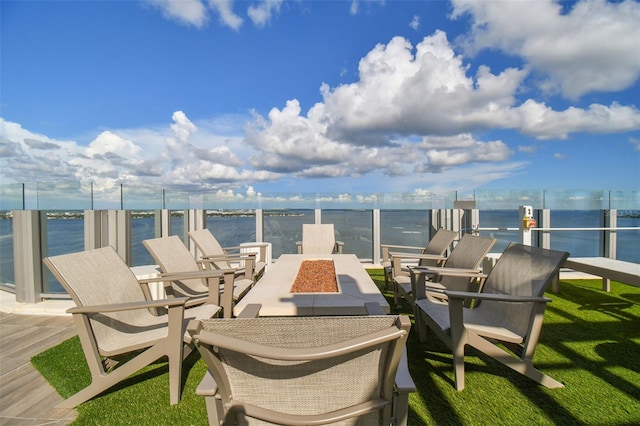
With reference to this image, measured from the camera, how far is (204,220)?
281 inches

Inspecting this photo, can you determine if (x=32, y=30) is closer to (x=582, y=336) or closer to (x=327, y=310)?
(x=327, y=310)

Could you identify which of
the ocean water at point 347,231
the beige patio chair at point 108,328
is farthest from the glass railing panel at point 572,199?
the beige patio chair at point 108,328

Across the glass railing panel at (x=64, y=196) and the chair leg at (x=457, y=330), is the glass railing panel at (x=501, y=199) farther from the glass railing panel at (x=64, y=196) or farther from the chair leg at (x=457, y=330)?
the glass railing panel at (x=64, y=196)

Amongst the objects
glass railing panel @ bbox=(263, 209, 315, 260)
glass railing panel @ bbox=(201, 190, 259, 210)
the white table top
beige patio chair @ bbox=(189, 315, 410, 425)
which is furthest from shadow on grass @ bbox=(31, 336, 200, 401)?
glass railing panel @ bbox=(201, 190, 259, 210)

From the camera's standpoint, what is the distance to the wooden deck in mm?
1979

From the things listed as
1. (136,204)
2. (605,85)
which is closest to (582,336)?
(136,204)

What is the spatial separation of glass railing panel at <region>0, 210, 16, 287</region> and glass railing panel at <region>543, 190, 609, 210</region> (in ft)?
32.1

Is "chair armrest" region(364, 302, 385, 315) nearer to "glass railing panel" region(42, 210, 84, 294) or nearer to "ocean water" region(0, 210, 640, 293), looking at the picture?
"ocean water" region(0, 210, 640, 293)

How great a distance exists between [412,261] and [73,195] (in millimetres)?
6108

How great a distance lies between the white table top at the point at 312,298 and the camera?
2.17 m

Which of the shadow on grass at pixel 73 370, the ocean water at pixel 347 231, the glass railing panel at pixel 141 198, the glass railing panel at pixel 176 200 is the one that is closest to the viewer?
the shadow on grass at pixel 73 370

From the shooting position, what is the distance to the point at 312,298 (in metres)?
2.39

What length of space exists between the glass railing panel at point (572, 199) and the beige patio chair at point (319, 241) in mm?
4819

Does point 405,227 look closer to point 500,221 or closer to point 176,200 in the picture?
point 500,221
